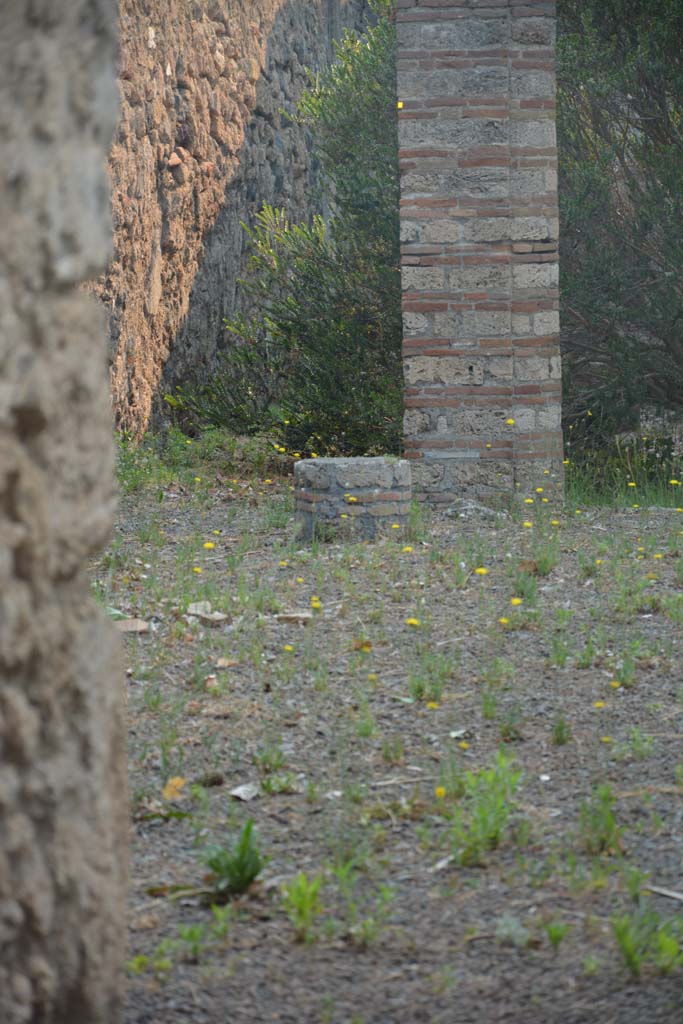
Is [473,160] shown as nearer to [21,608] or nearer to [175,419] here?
[175,419]

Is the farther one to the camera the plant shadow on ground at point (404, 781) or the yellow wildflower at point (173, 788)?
the yellow wildflower at point (173, 788)

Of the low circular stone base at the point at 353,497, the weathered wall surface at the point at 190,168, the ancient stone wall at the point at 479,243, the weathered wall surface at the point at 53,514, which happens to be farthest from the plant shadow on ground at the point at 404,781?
the weathered wall surface at the point at 190,168

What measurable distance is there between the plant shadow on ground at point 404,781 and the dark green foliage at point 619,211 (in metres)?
3.00

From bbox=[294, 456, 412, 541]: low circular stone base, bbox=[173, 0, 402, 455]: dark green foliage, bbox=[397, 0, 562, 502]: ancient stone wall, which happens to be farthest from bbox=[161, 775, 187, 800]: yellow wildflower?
bbox=[173, 0, 402, 455]: dark green foliage

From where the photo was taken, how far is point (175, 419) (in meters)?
8.98

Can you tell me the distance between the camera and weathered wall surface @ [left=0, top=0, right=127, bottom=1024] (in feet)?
4.66

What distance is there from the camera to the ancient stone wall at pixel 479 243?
6.79 meters

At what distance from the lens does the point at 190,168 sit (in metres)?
8.87

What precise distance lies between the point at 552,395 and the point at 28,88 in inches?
227

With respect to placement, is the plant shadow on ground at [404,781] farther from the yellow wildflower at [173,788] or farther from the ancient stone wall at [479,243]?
the ancient stone wall at [479,243]

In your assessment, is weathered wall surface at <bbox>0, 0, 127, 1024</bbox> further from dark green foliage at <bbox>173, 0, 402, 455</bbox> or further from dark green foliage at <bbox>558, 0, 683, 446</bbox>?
dark green foliage at <bbox>558, 0, 683, 446</bbox>

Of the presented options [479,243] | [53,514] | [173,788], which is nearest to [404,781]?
[173,788]

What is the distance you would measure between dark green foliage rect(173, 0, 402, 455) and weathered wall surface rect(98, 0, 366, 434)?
1.72 ft

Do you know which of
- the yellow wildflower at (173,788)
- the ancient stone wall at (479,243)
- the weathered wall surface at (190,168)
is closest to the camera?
the yellow wildflower at (173,788)
